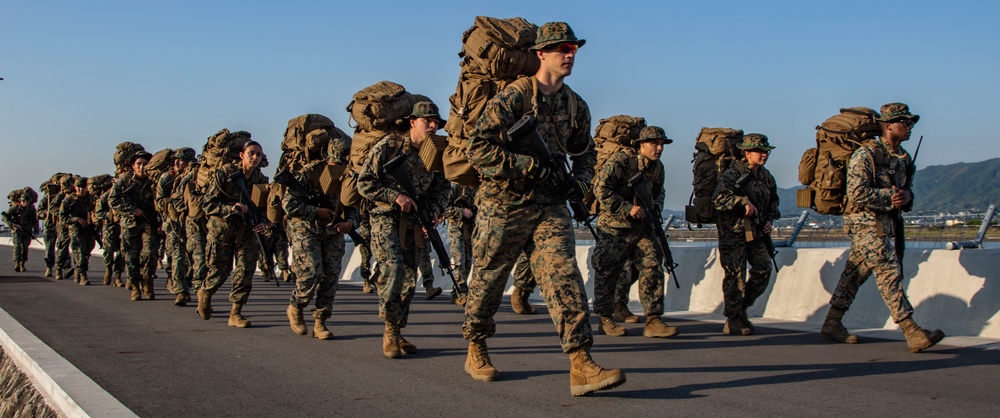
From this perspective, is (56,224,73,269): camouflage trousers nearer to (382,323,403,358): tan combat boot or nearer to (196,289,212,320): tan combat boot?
(196,289,212,320): tan combat boot

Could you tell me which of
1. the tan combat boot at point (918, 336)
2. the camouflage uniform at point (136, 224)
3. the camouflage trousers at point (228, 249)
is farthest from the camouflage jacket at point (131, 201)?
the tan combat boot at point (918, 336)

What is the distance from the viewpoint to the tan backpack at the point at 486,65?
678 centimetres

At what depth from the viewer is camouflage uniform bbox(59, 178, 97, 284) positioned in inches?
731

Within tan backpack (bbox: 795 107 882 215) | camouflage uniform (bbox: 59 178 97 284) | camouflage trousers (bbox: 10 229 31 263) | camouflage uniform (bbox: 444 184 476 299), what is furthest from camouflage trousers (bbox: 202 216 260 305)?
camouflage trousers (bbox: 10 229 31 263)

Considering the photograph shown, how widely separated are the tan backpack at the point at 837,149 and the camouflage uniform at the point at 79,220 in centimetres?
1411

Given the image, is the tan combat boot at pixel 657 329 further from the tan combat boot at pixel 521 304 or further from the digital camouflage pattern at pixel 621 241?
the tan combat boot at pixel 521 304

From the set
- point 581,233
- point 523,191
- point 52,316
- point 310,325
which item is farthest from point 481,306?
point 581,233

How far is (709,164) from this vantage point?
1035 cm

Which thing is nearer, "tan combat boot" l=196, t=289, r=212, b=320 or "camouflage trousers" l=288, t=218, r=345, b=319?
"camouflage trousers" l=288, t=218, r=345, b=319

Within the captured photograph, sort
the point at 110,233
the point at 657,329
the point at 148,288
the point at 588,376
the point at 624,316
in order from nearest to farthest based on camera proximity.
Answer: the point at 588,376, the point at 657,329, the point at 624,316, the point at 148,288, the point at 110,233

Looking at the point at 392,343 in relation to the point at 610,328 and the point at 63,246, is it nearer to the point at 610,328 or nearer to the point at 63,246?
the point at 610,328

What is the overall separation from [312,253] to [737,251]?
4.00 metres

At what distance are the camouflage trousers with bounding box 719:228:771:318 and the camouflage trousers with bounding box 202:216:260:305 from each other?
484 cm

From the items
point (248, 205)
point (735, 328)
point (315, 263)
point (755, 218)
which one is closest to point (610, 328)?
point (735, 328)
